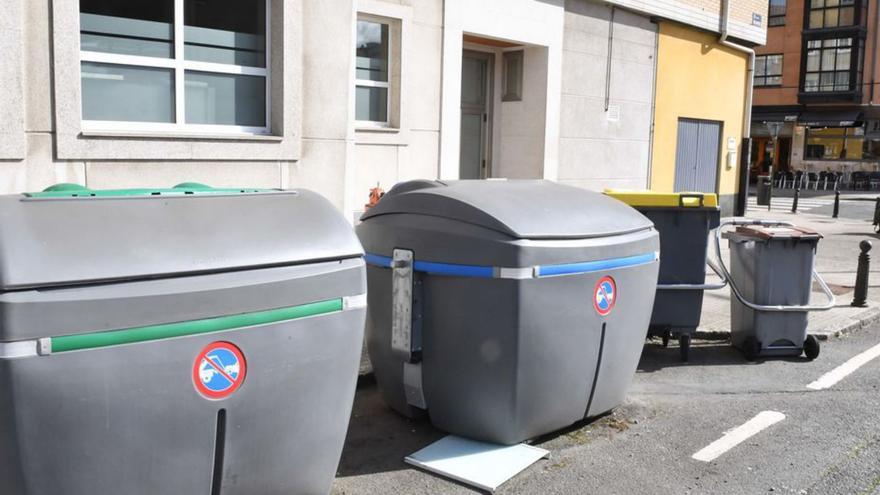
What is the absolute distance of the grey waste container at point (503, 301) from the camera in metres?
4.52

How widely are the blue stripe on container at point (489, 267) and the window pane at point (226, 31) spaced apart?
3.53 m

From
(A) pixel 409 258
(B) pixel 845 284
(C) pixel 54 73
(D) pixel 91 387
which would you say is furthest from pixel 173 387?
(B) pixel 845 284

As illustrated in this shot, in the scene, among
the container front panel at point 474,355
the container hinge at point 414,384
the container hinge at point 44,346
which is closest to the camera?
the container hinge at point 44,346

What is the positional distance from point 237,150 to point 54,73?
168 centimetres

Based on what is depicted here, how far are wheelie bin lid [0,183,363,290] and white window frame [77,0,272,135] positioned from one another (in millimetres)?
3547

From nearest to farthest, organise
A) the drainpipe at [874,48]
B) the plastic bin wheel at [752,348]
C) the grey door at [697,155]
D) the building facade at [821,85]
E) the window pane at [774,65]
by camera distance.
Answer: the plastic bin wheel at [752,348] < the grey door at [697,155] < the drainpipe at [874,48] < the building facade at [821,85] < the window pane at [774,65]

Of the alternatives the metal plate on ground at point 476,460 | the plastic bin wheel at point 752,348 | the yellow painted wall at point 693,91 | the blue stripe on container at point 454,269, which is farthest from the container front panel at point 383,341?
the yellow painted wall at point 693,91

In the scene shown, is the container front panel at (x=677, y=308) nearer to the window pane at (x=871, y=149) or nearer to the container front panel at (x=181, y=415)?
the container front panel at (x=181, y=415)

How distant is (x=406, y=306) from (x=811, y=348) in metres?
4.12

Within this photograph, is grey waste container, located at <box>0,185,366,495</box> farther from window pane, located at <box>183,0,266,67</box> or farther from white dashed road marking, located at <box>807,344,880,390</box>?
window pane, located at <box>183,0,266,67</box>

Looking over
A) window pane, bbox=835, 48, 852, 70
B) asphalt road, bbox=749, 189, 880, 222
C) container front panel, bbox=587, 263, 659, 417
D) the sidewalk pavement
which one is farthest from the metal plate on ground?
window pane, bbox=835, 48, 852, 70

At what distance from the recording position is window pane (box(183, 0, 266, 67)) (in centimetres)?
757

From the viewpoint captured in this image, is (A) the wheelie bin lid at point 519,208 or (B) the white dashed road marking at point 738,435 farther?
(B) the white dashed road marking at point 738,435

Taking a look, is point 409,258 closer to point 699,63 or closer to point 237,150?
point 237,150
